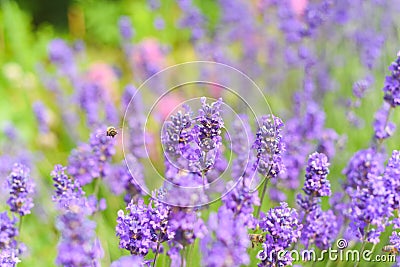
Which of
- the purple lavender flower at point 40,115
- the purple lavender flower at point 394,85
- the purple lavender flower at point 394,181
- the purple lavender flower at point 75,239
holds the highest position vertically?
the purple lavender flower at point 40,115

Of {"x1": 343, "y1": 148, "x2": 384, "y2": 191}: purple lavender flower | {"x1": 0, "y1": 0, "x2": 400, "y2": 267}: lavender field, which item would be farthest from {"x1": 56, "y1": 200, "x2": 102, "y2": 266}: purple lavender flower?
{"x1": 343, "y1": 148, "x2": 384, "y2": 191}: purple lavender flower

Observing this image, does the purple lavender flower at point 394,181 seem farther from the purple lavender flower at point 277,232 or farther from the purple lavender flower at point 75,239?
the purple lavender flower at point 75,239

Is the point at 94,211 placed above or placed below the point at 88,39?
below

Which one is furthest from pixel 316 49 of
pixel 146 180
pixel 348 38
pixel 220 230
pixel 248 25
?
pixel 220 230

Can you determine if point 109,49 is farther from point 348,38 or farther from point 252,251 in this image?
point 252,251

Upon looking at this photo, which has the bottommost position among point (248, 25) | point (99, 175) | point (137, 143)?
point (99, 175)

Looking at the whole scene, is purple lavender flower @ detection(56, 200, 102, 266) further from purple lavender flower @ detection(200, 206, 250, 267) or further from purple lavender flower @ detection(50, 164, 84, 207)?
purple lavender flower @ detection(50, 164, 84, 207)

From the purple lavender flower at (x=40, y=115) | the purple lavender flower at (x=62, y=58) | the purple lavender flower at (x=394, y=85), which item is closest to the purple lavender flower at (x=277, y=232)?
the purple lavender flower at (x=394, y=85)
